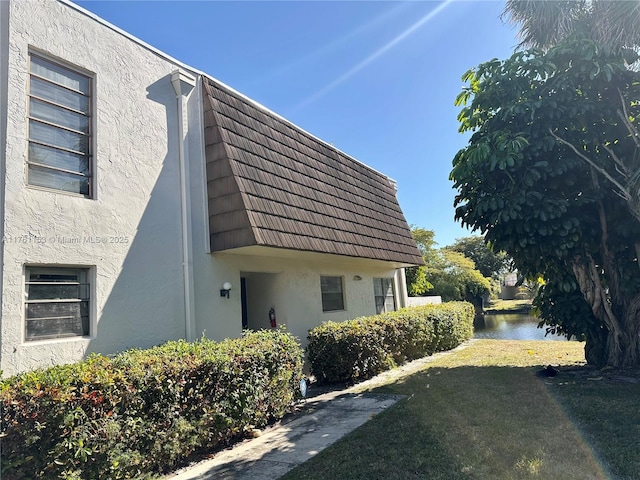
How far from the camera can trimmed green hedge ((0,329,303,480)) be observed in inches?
145

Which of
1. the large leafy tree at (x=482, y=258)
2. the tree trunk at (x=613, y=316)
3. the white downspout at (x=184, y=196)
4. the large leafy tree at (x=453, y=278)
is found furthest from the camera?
the large leafy tree at (x=482, y=258)

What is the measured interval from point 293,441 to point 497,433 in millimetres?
2652

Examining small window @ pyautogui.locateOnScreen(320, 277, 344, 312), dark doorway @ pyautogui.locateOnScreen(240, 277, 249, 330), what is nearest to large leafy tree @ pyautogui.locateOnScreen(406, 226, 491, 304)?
small window @ pyautogui.locateOnScreen(320, 277, 344, 312)

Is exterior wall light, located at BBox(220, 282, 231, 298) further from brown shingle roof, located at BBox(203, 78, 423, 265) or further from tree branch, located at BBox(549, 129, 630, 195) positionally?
tree branch, located at BBox(549, 129, 630, 195)

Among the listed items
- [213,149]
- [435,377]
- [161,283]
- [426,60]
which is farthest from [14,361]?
[426,60]

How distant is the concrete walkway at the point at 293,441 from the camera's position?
4.69m

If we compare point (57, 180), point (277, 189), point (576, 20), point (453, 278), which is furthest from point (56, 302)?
point (453, 278)

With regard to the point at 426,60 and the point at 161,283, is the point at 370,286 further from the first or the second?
the point at 161,283

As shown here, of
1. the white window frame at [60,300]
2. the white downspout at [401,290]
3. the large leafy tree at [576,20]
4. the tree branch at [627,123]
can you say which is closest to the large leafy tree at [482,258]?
the white downspout at [401,290]

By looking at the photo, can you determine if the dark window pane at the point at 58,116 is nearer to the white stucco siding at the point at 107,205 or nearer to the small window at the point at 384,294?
the white stucco siding at the point at 107,205

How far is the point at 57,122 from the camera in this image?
592 centimetres

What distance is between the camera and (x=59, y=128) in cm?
592

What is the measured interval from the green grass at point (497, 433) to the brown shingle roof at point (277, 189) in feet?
11.8

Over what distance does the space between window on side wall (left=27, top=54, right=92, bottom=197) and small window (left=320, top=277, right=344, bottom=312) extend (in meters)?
6.58
